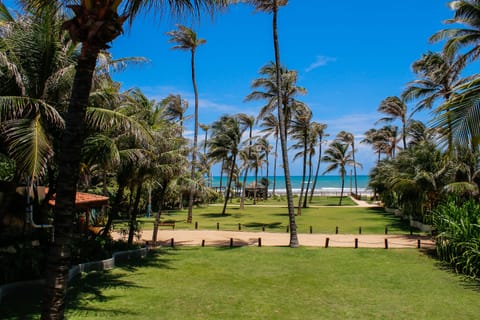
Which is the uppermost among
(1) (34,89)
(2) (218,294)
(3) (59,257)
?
(1) (34,89)

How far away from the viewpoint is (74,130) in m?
4.93

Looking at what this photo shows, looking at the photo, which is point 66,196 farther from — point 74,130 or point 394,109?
point 394,109

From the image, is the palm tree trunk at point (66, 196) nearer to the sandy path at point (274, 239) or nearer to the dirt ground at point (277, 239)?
the dirt ground at point (277, 239)

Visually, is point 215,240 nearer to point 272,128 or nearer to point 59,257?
point 59,257

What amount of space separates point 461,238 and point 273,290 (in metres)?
7.15

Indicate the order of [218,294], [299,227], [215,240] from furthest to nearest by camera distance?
[299,227] < [215,240] < [218,294]

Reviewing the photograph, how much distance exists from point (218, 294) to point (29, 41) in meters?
7.78

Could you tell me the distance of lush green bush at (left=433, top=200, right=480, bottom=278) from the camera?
11211 mm

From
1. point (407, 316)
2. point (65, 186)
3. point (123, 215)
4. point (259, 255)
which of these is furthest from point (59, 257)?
point (123, 215)

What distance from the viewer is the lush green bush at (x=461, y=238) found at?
11.2 metres

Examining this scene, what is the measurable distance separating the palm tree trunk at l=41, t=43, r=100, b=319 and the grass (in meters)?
3.14

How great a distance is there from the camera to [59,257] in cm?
477

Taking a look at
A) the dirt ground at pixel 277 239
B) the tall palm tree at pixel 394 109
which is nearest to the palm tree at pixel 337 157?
the tall palm tree at pixel 394 109

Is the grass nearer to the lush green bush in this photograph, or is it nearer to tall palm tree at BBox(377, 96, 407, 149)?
the lush green bush
